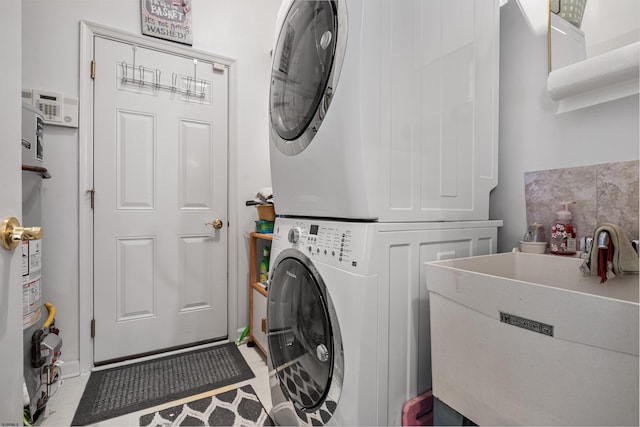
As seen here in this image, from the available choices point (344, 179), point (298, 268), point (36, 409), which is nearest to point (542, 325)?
point (344, 179)

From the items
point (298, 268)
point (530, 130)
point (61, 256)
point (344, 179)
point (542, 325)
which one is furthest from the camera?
point (61, 256)

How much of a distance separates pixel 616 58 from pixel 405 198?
2.49 feet

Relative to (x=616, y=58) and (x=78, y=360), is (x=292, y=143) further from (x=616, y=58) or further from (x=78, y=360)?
(x=78, y=360)

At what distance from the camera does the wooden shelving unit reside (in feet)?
6.23

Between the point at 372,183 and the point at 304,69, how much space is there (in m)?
0.52

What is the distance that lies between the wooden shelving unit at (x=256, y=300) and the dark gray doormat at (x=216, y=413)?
16.3 inches

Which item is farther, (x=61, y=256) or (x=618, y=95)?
(x=61, y=256)

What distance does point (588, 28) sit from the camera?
102cm

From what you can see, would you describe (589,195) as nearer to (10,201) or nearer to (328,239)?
(328,239)

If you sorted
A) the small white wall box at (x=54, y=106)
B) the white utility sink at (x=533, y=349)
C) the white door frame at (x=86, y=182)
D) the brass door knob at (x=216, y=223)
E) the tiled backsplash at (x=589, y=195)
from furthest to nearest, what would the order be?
the brass door knob at (x=216, y=223) < the white door frame at (x=86, y=182) < the small white wall box at (x=54, y=106) < the tiled backsplash at (x=589, y=195) < the white utility sink at (x=533, y=349)

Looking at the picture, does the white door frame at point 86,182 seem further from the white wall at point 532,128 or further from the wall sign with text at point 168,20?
the white wall at point 532,128

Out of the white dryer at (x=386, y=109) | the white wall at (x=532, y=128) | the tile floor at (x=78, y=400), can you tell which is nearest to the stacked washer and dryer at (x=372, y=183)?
the white dryer at (x=386, y=109)

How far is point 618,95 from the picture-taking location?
37.1 inches

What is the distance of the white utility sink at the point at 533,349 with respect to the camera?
508 millimetres
